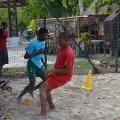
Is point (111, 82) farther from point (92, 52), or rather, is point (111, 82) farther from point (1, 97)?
point (92, 52)

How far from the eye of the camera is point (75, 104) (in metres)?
9.91

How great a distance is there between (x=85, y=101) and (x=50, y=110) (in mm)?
1353

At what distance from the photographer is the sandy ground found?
346 inches

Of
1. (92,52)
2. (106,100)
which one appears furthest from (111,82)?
(92,52)

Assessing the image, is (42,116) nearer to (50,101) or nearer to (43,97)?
(43,97)

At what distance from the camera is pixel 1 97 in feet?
35.5

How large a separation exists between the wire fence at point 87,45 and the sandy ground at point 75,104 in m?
3.07

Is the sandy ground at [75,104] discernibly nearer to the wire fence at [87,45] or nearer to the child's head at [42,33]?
the child's head at [42,33]

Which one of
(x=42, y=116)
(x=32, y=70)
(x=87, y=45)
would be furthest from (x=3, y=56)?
(x=87, y=45)

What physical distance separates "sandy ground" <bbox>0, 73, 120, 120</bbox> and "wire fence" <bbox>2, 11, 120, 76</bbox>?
3070mm

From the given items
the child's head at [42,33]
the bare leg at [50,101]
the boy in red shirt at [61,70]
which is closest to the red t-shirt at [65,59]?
the boy in red shirt at [61,70]

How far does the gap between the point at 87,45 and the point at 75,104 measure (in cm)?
1344

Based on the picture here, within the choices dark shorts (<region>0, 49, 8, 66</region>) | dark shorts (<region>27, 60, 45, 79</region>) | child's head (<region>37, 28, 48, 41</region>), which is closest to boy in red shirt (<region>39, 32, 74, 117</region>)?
child's head (<region>37, 28, 48, 41</region>)

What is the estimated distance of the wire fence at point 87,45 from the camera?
16.6 metres
